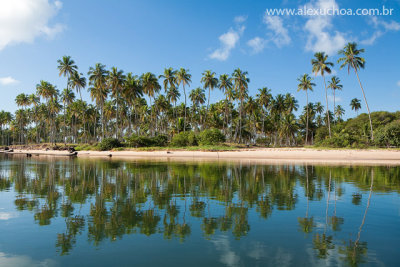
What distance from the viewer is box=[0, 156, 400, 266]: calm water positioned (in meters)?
6.07

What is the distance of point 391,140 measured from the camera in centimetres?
4534

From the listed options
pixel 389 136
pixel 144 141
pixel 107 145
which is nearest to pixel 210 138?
pixel 144 141

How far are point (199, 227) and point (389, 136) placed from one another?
50.2 metres

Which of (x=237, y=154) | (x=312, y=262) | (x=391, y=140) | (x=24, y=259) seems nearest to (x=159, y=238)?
(x=24, y=259)

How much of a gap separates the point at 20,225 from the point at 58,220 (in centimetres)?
109

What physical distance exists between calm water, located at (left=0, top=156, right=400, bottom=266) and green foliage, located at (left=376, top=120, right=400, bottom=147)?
38658 mm

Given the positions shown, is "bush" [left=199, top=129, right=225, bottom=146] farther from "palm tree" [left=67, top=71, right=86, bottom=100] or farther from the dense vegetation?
"palm tree" [left=67, top=71, right=86, bottom=100]

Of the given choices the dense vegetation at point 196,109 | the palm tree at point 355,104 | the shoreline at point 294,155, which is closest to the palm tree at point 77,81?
the dense vegetation at point 196,109

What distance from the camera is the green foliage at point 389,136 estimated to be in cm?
4509

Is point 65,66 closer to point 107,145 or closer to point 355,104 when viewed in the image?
point 107,145

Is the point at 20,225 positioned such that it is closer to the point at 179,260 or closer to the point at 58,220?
the point at 58,220

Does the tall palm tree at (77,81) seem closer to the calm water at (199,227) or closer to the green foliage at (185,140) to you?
the green foliage at (185,140)

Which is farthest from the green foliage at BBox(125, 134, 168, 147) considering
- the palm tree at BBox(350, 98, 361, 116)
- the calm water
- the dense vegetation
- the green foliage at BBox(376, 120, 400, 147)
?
the palm tree at BBox(350, 98, 361, 116)

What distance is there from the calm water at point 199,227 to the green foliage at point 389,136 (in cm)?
3866
